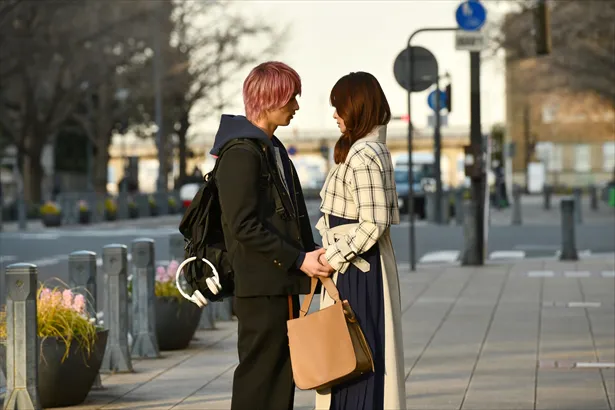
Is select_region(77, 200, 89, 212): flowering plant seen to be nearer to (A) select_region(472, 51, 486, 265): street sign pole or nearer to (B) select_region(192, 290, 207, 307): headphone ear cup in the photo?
(A) select_region(472, 51, 486, 265): street sign pole

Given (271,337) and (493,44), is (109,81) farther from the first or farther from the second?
(271,337)

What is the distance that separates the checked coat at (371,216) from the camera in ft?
18.6

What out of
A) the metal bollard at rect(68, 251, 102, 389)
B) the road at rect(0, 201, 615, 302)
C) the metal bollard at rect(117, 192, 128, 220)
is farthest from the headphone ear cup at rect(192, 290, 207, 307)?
the metal bollard at rect(117, 192, 128, 220)

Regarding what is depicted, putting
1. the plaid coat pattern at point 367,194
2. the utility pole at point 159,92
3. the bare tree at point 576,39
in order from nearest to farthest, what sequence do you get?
the plaid coat pattern at point 367,194 < the bare tree at point 576,39 < the utility pole at point 159,92

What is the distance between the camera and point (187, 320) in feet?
39.0

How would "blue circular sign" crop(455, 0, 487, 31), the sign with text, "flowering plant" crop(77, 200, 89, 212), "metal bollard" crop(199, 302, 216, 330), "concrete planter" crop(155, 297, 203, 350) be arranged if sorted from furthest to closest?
1. "flowering plant" crop(77, 200, 89, 212)
2. "blue circular sign" crop(455, 0, 487, 31)
3. the sign with text
4. "metal bollard" crop(199, 302, 216, 330)
5. "concrete planter" crop(155, 297, 203, 350)

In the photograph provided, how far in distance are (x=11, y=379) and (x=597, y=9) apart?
39.2 metres

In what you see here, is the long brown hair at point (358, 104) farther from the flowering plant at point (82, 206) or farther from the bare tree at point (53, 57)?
the flowering plant at point (82, 206)

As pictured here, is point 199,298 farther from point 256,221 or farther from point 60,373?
point 60,373

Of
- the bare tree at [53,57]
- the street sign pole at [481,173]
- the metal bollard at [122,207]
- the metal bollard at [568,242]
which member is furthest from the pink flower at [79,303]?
the metal bollard at [122,207]

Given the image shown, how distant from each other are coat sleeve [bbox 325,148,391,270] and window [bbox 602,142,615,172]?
110 m

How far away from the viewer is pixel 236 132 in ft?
18.7

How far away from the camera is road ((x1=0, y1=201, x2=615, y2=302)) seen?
25266 millimetres

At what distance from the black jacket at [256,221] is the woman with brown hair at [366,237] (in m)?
0.14
